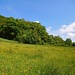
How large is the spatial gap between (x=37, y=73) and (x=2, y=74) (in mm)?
1301

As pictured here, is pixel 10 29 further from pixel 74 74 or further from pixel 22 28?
pixel 74 74

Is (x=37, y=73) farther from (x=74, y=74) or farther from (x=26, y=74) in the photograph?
(x=74, y=74)

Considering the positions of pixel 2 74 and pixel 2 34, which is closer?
pixel 2 74

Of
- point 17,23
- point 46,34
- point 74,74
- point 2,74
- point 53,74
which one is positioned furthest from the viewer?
point 46,34

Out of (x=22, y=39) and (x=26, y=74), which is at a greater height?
(x=22, y=39)

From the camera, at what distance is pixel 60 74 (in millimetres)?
8648

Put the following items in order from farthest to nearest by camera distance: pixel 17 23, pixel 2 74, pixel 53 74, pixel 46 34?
1. pixel 46 34
2. pixel 17 23
3. pixel 53 74
4. pixel 2 74

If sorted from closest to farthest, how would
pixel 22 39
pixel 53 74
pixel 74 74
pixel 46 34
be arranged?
1. pixel 53 74
2. pixel 74 74
3. pixel 22 39
4. pixel 46 34

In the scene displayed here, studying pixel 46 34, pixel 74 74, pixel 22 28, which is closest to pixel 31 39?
pixel 22 28

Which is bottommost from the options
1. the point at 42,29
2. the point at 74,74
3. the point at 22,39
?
the point at 74,74

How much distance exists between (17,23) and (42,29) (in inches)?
474

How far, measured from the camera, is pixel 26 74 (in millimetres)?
8195

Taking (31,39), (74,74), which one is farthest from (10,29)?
(74,74)

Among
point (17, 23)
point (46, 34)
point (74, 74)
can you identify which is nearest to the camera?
point (74, 74)
